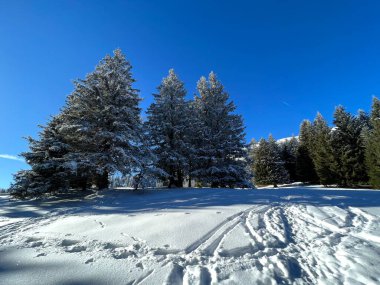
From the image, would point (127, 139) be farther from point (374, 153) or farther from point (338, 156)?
point (338, 156)

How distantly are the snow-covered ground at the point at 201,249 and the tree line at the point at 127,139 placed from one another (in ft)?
22.3

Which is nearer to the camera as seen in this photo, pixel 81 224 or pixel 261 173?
pixel 81 224

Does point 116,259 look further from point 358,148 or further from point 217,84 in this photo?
point 358,148

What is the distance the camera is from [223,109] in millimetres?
21984

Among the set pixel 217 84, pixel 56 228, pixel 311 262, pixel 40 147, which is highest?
pixel 217 84

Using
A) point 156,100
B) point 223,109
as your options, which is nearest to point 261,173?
point 223,109

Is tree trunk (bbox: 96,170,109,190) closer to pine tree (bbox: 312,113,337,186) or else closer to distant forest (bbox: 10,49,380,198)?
distant forest (bbox: 10,49,380,198)

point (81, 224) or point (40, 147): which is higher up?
point (40, 147)

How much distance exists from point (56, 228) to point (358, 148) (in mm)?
34614

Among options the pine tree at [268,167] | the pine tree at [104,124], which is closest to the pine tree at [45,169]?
the pine tree at [104,124]

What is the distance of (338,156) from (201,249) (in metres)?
31.9

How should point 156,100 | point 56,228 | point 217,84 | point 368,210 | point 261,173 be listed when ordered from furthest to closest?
point 261,173 < point 217,84 < point 156,100 < point 368,210 < point 56,228

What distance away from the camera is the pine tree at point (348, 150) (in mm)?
27466

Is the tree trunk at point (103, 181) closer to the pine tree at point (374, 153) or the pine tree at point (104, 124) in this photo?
the pine tree at point (104, 124)
